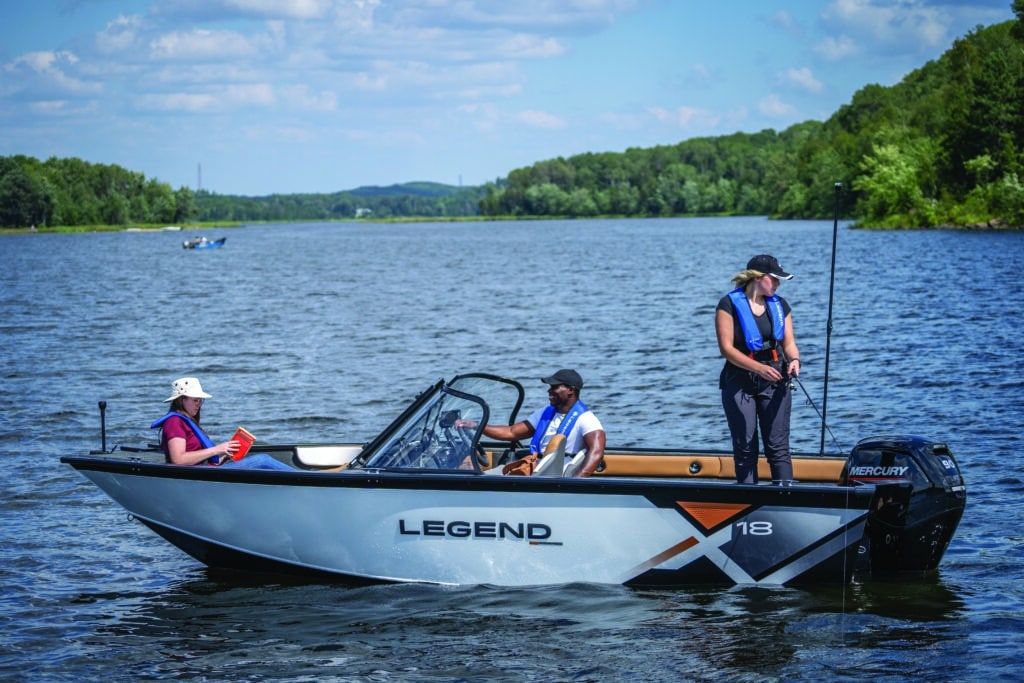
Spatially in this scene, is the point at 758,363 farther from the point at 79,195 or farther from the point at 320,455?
the point at 79,195

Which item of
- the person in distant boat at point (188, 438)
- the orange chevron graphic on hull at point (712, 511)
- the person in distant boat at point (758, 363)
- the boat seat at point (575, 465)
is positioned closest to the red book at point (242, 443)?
the person in distant boat at point (188, 438)

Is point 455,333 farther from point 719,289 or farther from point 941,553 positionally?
point 941,553

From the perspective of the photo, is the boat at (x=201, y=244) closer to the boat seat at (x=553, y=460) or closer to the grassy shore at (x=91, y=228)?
the grassy shore at (x=91, y=228)

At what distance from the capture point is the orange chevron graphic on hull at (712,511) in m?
8.76

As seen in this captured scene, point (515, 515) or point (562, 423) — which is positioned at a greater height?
point (562, 423)

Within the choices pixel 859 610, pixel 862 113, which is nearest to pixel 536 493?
pixel 859 610

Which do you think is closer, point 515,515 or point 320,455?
point 515,515

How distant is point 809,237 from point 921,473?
3218 inches

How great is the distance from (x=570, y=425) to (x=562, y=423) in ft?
0.22

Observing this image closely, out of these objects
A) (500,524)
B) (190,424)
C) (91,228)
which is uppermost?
(91,228)

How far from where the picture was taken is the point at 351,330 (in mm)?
31484

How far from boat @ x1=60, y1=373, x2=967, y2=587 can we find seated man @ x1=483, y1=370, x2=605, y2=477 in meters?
0.17

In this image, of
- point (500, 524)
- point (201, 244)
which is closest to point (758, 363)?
point (500, 524)

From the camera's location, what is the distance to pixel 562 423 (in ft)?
31.6
